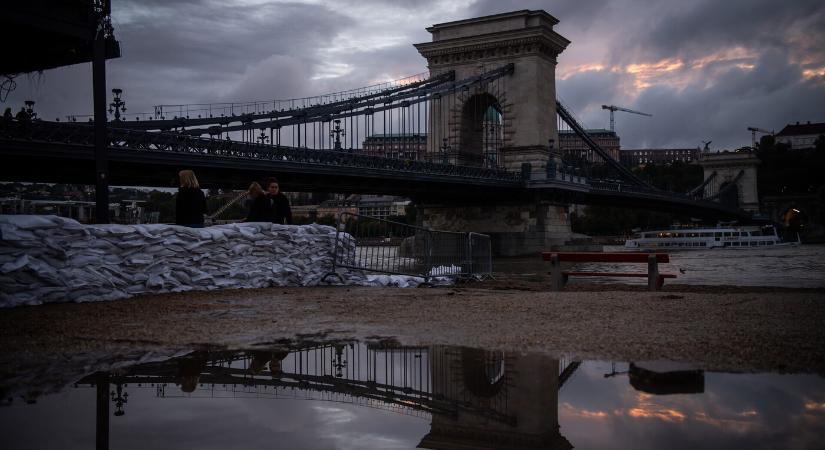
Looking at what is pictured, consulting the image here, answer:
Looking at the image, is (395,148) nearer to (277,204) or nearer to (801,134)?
(277,204)

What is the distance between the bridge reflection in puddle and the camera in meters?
2.86

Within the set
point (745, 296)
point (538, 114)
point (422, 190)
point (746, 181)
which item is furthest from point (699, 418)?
point (746, 181)

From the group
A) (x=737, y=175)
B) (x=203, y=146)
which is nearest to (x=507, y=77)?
(x=203, y=146)

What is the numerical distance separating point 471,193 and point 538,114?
7.46m

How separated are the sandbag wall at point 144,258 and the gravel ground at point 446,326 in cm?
40

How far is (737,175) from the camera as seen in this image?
8838 cm

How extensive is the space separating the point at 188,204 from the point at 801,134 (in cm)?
12253

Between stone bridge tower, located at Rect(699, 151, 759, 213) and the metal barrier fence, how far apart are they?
80539mm

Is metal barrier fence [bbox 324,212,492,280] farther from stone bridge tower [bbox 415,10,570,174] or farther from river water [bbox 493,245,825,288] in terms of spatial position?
stone bridge tower [bbox 415,10,570,174]

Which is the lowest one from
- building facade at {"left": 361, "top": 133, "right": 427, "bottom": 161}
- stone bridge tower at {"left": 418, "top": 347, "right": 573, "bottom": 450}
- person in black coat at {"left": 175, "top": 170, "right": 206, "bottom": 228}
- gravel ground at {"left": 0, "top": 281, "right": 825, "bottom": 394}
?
stone bridge tower at {"left": 418, "top": 347, "right": 573, "bottom": 450}

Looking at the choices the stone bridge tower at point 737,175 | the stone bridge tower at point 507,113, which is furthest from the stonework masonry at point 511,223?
the stone bridge tower at point 737,175

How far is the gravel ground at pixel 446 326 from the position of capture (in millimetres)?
4453

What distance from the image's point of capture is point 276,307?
7.39 metres

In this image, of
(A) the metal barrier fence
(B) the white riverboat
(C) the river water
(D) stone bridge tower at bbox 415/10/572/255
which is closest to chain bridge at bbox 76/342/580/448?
(A) the metal barrier fence
